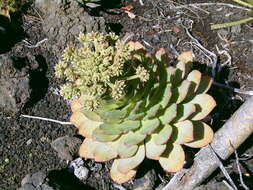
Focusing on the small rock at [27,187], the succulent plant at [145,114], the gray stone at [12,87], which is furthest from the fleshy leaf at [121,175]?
the gray stone at [12,87]

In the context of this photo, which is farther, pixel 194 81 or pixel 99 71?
pixel 194 81

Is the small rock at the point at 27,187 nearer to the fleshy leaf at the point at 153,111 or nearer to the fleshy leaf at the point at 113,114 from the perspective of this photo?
the fleshy leaf at the point at 113,114

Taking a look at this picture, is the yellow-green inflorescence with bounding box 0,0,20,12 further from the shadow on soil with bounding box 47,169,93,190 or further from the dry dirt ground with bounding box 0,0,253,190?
the shadow on soil with bounding box 47,169,93,190

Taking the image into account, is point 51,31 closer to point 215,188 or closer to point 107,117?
point 107,117

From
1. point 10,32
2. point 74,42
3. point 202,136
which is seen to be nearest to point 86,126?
point 202,136

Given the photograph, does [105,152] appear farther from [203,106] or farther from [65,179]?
[203,106]

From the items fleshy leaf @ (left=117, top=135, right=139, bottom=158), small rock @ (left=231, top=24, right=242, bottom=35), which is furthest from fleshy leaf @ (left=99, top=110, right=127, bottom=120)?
small rock @ (left=231, top=24, right=242, bottom=35)

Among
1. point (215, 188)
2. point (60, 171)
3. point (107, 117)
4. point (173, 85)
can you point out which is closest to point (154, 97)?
point (173, 85)
